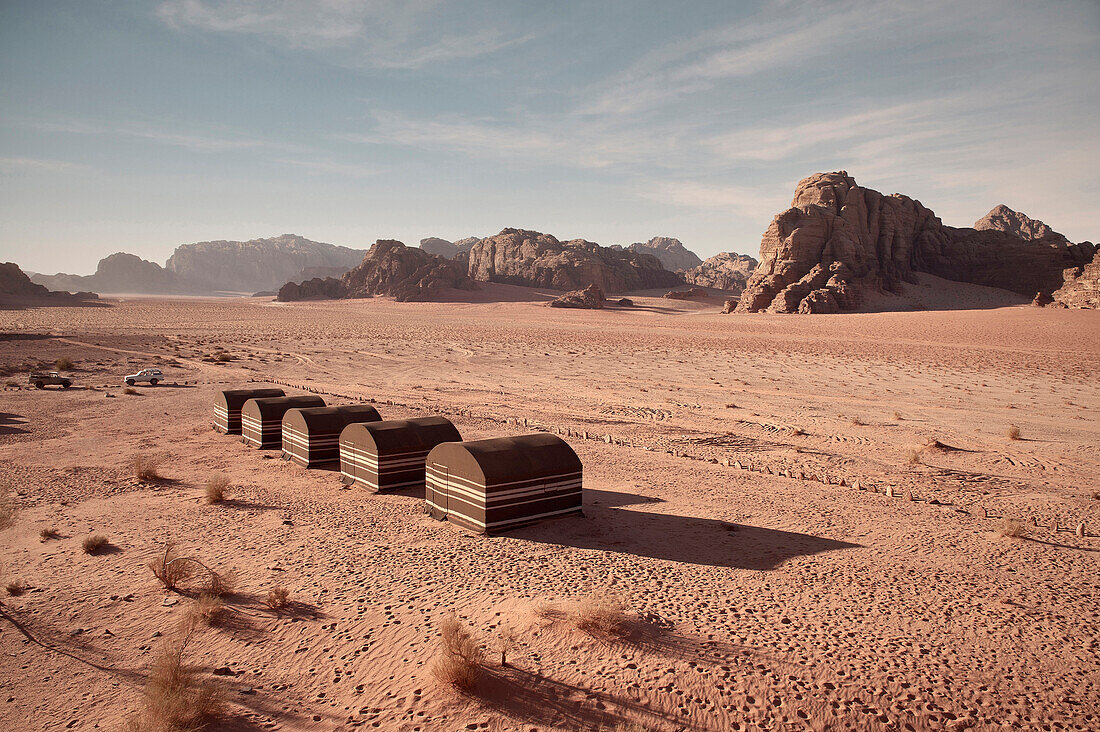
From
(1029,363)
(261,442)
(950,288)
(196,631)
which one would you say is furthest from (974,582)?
(950,288)

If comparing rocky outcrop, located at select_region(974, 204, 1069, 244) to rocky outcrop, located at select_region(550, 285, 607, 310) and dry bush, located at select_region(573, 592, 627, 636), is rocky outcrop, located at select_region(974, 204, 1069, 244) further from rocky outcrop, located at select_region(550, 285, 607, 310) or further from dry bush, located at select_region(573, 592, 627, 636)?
dry bush, located at select_region(573, 592, 627, 636)

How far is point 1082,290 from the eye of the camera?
60531 mm

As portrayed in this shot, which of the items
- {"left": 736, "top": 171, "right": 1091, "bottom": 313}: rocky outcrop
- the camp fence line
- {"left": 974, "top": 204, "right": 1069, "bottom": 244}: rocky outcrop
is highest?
{"left": 974, "top": 204, "right": 1069, "bottom": 244}: rocky outcrop

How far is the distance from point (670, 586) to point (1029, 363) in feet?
122

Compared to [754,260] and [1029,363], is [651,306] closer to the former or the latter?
[1029,363]

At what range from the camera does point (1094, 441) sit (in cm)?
1659

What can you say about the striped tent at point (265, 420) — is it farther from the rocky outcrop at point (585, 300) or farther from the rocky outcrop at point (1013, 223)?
the rocky outcrop at point (1013, 223)

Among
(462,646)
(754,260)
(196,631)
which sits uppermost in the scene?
(754,260)

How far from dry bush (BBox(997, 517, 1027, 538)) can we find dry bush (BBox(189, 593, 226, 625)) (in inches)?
443

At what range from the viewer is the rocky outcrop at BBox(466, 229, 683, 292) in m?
119

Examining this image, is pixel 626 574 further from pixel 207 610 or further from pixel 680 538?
pixel 207 610

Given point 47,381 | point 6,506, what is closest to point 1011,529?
point 6,506

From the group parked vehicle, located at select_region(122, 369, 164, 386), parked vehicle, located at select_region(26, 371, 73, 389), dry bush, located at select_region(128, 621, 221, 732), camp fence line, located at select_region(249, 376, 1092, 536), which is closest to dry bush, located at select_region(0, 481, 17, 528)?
dry bush, located at select_region(128, 621, 221, 732)

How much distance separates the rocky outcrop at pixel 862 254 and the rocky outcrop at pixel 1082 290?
487 inches
